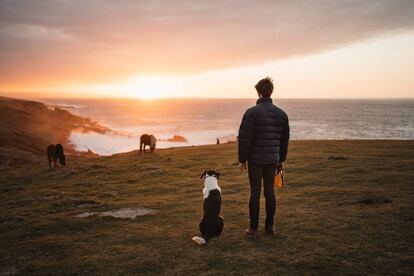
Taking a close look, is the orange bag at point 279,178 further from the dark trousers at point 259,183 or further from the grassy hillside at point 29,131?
the grassy hillside at point 29,131

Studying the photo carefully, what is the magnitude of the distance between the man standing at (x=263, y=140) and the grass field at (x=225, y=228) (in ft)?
5.03

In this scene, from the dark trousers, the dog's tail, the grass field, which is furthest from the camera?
the dog's tail

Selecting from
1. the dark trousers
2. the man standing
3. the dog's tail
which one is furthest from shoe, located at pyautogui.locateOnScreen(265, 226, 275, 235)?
the dog's tail

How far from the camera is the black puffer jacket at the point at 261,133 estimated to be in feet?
24.9

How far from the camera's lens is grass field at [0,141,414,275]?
7.01m

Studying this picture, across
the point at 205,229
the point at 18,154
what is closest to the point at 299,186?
the point at 205,229

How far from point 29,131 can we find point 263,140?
54.4 m

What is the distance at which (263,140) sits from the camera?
7668 millimetres

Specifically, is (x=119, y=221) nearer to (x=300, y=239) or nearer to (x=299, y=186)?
(x=300, y=239)

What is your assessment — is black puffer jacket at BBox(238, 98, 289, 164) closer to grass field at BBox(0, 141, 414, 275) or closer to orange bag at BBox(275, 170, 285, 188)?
orange bag at BBox(275, 170, 285, 188)

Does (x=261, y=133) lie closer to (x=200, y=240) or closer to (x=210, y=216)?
(x=210, y=216)

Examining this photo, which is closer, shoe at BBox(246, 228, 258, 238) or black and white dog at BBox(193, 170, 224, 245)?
black and white dog at BBox(193, 170, 224, 245)

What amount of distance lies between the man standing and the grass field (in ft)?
5.03

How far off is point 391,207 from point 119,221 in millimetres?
8682
